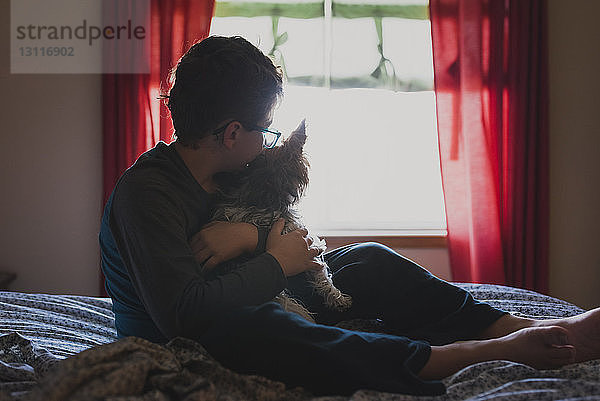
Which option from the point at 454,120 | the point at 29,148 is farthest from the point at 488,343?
the point at 29,148

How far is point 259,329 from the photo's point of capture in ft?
3.82

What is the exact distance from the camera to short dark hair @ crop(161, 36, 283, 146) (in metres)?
1.40

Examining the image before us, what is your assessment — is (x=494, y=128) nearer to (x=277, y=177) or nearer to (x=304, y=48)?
(x=304, y=48)

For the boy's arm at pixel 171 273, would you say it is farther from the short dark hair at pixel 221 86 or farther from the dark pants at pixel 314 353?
the short dark hair at pixel 221 86

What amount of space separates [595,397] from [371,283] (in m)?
0.66

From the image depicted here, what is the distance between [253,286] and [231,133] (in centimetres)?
41

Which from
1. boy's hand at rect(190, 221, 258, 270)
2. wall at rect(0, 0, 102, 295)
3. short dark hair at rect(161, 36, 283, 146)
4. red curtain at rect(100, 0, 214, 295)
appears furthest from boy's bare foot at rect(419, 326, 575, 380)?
wall at rect(0, 0, 102, 295)

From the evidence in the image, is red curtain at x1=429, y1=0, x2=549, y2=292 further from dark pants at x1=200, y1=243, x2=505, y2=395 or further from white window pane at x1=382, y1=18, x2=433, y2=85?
dark pants at x1=200, y1=243, x2=505, y2=395

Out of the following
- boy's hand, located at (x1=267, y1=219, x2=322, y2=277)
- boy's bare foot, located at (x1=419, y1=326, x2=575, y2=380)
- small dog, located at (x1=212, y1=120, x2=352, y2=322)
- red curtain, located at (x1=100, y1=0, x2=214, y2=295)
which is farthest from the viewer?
red curtain, located at (x1=100, y1=0, x2=214, y2=295)

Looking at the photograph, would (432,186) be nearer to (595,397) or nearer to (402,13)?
(402,13)

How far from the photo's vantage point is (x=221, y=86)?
1.40 meters

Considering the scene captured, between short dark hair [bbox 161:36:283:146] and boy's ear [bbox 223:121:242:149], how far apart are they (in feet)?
0.06

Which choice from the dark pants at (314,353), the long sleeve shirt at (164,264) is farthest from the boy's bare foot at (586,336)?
the long sleeve shirt at (164,264)

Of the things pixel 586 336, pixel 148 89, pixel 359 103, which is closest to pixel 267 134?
pixel 586 336
